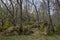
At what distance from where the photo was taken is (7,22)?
1864 cm

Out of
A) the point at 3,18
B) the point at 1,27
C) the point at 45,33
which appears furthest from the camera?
the point at 3,18

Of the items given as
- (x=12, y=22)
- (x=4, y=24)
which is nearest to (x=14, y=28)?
(x=12, y=22)

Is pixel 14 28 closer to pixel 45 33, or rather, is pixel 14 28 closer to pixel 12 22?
pixel 12 22

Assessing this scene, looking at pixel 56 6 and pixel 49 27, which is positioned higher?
pixel 56 6

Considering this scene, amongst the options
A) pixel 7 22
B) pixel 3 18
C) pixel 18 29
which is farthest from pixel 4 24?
pixel 18 29

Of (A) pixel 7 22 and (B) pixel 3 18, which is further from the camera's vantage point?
(B) pixel 3 18

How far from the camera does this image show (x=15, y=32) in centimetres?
1547

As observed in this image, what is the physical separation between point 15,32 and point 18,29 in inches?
32.0

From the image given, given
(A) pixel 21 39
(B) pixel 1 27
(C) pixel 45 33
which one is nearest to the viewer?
(A) pixel 21 39

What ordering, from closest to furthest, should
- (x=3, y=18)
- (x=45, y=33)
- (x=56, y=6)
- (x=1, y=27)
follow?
1. (x=45, y=33)
2. (x=56, y=6)
3. (x=1, y=27)
4. (x=3, y=18)

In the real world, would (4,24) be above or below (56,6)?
below

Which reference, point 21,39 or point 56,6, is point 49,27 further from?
point 21,39

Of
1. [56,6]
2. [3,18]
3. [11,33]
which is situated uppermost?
[56,6]

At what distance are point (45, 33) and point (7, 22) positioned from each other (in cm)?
608
